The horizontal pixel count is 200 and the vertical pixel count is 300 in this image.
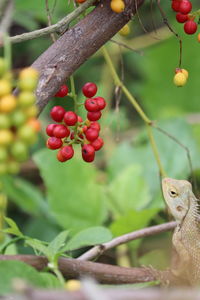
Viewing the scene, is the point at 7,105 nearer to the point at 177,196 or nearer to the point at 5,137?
the point at 5,137

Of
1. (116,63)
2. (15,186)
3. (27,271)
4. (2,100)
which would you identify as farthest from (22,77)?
(116,63)

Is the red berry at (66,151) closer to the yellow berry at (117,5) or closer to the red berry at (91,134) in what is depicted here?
the red berry at (91,134)

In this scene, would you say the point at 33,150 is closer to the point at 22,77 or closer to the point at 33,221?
the point at 33,221

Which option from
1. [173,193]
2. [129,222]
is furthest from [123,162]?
[173,193]

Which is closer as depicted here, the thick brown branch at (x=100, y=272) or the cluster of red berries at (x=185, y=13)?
the thick brown branch at (x=100, y=272)

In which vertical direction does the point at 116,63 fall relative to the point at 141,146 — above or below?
above

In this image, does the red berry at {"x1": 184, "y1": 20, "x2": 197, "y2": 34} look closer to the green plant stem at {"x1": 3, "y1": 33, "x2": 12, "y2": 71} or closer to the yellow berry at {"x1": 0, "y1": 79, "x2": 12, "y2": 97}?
the green plant stem at {"x1": 3, "y1": 33, "x2": 12, "y2": 71}

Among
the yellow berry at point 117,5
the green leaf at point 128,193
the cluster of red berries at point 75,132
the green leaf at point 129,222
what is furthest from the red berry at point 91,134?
the green leaf at point 128,193
